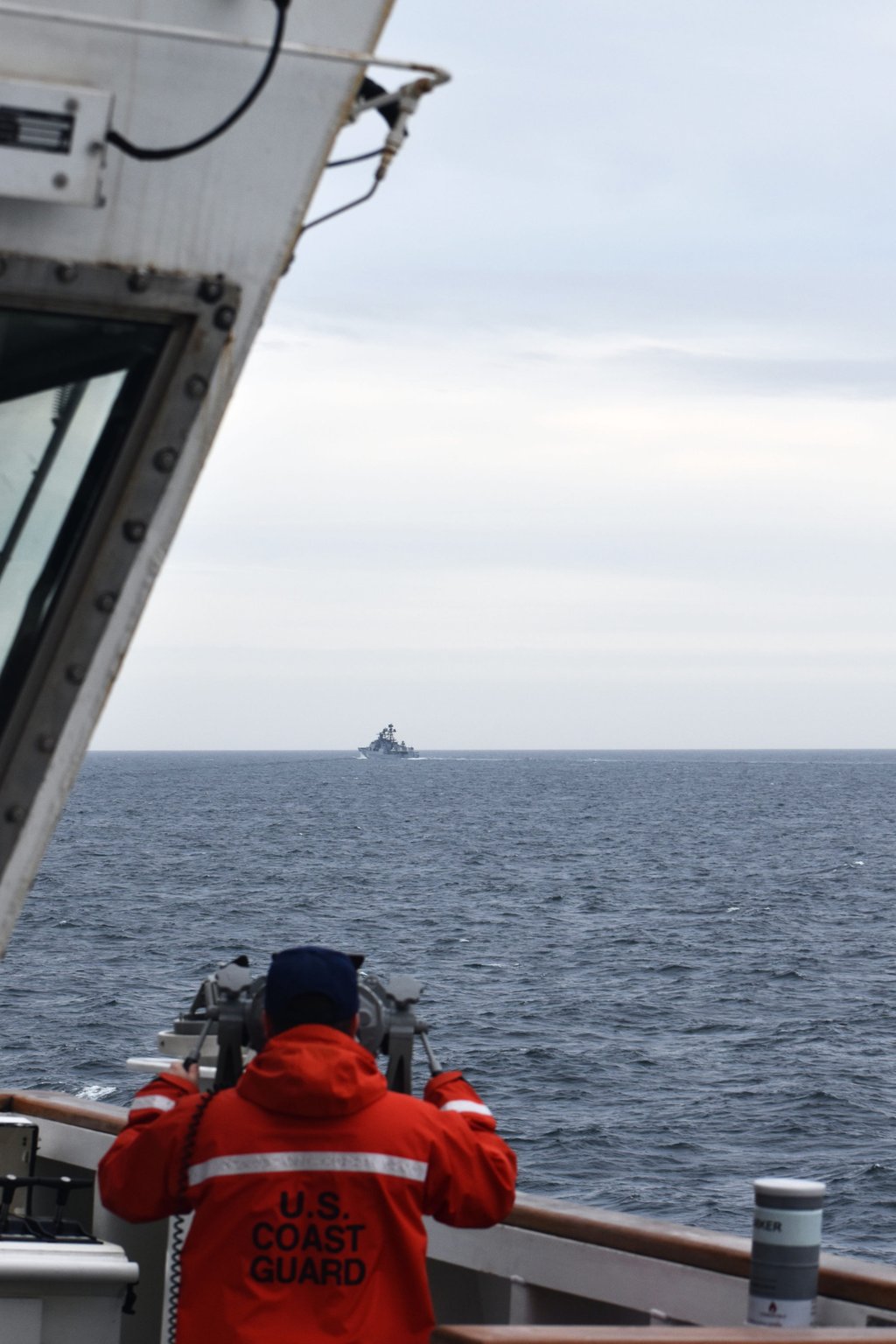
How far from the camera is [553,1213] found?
3809 millimetres

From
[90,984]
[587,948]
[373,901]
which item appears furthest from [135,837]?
[90,984]

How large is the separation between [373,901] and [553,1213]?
56655 millimetres

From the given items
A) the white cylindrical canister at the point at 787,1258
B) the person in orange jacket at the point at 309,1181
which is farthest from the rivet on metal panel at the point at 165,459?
the white cylindrical canister at the point at 787,1258

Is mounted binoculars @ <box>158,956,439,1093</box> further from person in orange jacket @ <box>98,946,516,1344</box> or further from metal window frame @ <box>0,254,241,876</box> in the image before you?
metal window frame @ <box>0,254,241,876</box>

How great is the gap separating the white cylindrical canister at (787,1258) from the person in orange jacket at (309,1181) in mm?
581

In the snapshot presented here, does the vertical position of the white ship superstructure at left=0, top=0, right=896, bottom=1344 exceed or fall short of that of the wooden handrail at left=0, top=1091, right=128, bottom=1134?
it exceeds it

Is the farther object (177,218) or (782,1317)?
(782,1317)

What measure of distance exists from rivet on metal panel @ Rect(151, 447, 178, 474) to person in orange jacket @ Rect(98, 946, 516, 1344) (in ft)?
2.73

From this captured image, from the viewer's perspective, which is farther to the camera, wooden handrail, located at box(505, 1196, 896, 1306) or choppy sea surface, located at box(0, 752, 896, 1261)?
choppy sea surface, located at box(0, 752, 896, 1261)

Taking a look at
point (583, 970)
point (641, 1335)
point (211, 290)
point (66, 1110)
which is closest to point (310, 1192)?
point (641, 1335)

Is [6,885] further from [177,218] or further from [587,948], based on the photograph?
[587,948]

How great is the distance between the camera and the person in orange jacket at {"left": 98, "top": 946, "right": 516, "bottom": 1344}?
2699mm

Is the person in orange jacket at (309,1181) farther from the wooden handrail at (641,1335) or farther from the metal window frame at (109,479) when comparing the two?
the metal window frame at (109,479)

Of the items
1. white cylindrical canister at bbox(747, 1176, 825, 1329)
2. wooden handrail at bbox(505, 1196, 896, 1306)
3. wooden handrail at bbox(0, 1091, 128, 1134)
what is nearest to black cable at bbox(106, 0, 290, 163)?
white cylindrical canister at bbox(747, 1176, 825, 1329)
